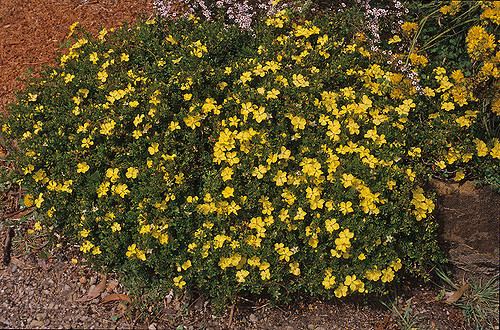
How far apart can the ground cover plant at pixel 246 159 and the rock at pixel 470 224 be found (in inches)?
5.9

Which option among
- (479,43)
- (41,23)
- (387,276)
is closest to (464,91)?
(479,43)

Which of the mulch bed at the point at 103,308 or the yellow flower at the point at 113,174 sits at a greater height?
the yellow flower at the point at 113,174

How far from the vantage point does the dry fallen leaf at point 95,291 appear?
12.3ft

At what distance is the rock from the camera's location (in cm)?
382

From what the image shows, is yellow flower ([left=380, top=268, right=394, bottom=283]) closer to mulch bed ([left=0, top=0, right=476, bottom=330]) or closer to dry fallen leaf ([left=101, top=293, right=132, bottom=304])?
mulch bed ([left=0, top=0, right=476, bottom=330])

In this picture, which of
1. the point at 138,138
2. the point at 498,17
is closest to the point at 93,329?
Answer: the point at 138,138

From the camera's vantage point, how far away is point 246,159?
140 inches

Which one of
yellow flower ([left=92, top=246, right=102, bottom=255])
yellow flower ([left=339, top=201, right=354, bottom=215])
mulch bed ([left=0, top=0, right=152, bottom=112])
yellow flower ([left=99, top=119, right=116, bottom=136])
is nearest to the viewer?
yellow flower ([left=339, top=201, right=354, bottom=215])

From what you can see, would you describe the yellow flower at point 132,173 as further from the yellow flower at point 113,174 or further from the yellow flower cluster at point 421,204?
the yellow flower cluster at point 421,204

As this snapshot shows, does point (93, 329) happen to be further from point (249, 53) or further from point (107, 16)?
point (107, 16)

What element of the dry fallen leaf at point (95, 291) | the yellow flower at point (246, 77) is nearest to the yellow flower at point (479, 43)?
the yellow flower at point (246, 77)

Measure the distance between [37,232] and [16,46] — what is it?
1.69 metres

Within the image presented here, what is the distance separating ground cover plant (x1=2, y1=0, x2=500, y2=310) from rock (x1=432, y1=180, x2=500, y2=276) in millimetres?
149

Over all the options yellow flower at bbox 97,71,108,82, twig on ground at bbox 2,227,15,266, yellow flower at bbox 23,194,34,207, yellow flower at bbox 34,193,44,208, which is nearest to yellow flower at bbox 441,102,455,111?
yellow flower at bbox 97,71,108,82
